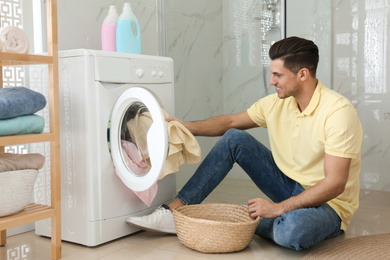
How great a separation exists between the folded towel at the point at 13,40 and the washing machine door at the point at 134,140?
0.44 meters

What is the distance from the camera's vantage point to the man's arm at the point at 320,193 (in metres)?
1.70

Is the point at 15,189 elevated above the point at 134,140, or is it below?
below

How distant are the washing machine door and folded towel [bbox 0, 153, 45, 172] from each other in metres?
0.31

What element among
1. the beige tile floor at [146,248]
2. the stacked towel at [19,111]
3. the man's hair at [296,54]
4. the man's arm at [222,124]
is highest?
the man's hair at [296,54]

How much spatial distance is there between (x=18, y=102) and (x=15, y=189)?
313 mm

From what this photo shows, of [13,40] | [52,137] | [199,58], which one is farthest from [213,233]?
[199,58]

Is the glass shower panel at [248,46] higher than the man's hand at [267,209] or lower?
higher

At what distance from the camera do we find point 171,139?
6.26 ft

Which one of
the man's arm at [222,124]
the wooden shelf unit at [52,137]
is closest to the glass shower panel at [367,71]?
the man's arm at [222,124]

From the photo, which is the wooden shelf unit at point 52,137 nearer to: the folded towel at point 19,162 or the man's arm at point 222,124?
the folded towel at point 19,162

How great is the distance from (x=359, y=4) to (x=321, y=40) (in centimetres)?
36

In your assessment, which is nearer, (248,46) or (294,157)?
(294,157)

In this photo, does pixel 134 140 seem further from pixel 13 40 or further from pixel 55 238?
pixel 13 40

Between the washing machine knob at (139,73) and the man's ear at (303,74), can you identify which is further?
the washing machine knob at (139,73)
